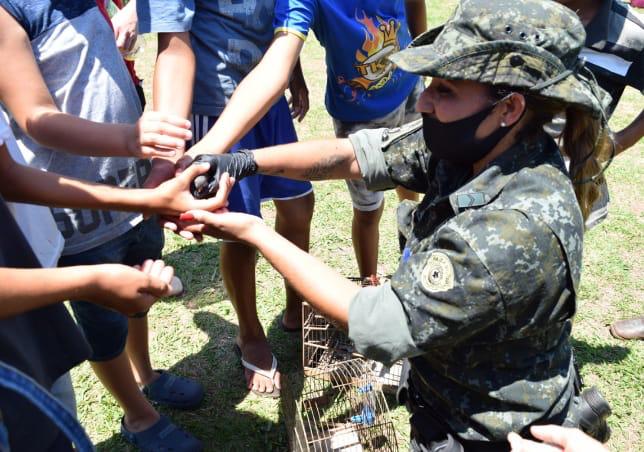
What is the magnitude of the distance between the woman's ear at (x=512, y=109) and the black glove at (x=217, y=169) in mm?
1083

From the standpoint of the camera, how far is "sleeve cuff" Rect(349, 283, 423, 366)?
1733 mm

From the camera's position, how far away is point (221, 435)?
126 inches

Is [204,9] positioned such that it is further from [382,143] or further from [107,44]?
[382,143]

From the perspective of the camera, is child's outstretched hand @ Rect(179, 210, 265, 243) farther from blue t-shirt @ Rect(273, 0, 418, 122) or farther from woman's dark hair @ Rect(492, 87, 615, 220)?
blue t-shirt @ Rect(273, 0, 418, 122)

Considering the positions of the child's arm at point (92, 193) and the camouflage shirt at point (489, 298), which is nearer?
the camouflage shirt at point (489, 298)

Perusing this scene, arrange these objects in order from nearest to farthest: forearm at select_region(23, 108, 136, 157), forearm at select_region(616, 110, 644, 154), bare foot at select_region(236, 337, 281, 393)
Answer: forearm at select_region(23, 108, 136, 157), forearm at select_region(616, 110, 644, 154), bare foot at select_region(236, 337, 281, 393)

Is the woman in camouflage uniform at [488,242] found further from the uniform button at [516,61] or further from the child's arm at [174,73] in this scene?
the child's arm at [174,73]

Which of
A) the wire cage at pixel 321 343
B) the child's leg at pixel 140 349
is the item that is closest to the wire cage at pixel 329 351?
the wire cage at pixel 321 343

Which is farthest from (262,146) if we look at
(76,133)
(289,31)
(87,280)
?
(87,280)

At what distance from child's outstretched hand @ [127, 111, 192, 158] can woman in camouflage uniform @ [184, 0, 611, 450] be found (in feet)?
1.16

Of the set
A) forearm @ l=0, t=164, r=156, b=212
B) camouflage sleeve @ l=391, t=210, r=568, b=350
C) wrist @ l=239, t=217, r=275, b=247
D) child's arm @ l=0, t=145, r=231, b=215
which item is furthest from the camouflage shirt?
forearm @ l=0, t=164, r=156, b=212

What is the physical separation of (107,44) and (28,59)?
1.34ft

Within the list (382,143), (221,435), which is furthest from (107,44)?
(221,435)

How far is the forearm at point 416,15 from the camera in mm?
3857
